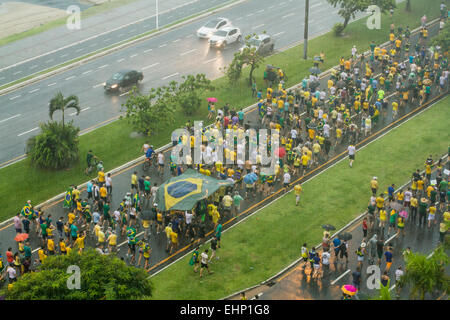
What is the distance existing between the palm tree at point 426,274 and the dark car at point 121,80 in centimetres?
2950


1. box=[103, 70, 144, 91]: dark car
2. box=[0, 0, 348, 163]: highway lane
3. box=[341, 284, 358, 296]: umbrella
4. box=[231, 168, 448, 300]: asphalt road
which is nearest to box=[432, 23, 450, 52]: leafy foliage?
box=[0, 0, 348, 163]: highway lane

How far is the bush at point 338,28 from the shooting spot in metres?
58.8

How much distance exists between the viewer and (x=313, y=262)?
3094 centimetres

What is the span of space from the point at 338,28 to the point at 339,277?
32.4 m

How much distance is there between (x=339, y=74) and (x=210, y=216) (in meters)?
19.3

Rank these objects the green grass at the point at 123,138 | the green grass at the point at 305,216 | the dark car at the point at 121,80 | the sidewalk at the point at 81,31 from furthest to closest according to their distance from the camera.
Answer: the sidewalk at the point at 81,31, the dark car at the point at 121,80, the green grass at the point at 123,138, the green grass at the point at 305,216

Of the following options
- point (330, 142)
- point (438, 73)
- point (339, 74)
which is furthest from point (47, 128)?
point (438, 73)

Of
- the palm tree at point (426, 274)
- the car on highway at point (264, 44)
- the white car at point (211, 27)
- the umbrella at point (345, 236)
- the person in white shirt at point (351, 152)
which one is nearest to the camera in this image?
the palm tree at point (426, 274)

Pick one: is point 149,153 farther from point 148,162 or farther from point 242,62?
point 242,62

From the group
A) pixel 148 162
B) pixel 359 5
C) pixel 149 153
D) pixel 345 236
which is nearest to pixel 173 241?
pixel 345 236

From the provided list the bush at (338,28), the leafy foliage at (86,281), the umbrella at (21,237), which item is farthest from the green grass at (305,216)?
the bush at (338,28)

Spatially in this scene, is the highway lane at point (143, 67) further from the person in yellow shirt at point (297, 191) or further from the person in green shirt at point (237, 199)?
the person in yellow shirt at point (297, 191)

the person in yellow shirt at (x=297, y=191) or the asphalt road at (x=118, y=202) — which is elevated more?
the person in yellow shirt at (x=297, y=191)

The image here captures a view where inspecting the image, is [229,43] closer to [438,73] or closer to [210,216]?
[438,73]
